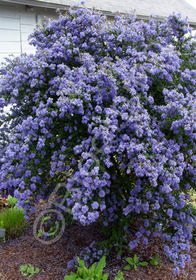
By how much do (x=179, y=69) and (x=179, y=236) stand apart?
1693 mm

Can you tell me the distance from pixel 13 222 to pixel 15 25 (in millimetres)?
5168

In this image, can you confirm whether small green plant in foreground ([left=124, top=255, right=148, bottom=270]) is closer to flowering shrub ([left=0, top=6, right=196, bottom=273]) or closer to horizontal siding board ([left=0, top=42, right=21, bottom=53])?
flowering shrub ([left=0, top=6, right=196, bottom=273])

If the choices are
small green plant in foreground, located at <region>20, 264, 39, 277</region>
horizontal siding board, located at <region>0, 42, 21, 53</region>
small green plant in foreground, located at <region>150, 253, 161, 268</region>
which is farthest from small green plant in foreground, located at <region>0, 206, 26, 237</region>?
horizontal siding board, located at <region>0, 42, 21, 53</region>

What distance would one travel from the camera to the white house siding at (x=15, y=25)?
703cm

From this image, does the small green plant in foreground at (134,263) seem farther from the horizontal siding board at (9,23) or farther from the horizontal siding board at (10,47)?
the horizontal siding board at (9,23)

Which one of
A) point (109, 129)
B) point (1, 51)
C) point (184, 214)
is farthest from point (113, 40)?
point (1, 51)

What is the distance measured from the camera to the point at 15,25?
7188 mm

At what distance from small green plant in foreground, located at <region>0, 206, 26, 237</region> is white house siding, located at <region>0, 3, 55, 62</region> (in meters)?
4.40

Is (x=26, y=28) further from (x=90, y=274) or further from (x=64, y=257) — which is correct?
(x=90, y=274)

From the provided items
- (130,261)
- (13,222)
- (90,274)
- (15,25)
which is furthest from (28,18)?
(90,274)

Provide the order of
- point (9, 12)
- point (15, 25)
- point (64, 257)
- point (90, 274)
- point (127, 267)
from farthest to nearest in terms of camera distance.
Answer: point (15, 25) < point (9, 12) < point (64, 257) < point (127, 267) < point (90, 274)

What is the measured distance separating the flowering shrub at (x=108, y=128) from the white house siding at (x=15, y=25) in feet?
14.3

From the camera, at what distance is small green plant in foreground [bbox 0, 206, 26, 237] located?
146 inches

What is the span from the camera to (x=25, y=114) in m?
3.17
